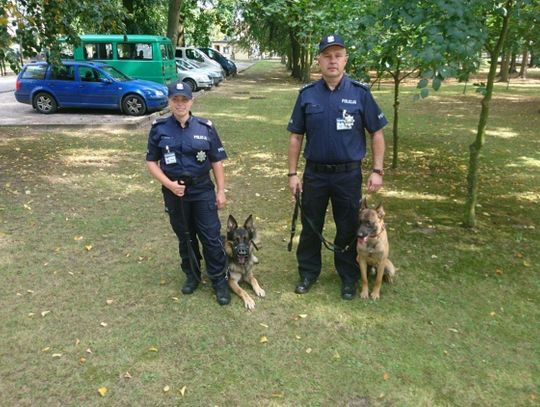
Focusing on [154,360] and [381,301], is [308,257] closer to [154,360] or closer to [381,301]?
[381,301]

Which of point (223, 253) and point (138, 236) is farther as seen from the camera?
point (138, 236)

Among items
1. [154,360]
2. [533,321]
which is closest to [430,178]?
[533,321]

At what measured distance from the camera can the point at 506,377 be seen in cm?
329

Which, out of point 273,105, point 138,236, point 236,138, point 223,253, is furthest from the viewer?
point 273,105

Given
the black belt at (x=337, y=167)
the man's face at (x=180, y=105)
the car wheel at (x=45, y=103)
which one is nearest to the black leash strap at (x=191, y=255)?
the man's face at (x=180, y=105)

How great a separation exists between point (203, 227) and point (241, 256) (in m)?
0.47

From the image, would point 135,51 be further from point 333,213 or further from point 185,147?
point 333,213

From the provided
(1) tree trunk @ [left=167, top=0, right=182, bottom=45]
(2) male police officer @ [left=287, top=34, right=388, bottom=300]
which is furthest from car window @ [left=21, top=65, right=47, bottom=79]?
(2) male police officer @ [left=287, top=34, right=388, bottom=300]

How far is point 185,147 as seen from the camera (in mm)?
3736

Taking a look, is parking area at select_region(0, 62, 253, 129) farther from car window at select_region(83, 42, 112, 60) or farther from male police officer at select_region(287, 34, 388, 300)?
male police officer at select_region(287, 34, 388, 300)

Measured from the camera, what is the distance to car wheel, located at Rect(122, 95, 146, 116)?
1416cm

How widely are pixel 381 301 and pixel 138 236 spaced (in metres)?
3.09

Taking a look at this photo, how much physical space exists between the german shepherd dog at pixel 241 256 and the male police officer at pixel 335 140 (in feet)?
1.82

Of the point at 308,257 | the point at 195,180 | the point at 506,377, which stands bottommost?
the point at 506,377
